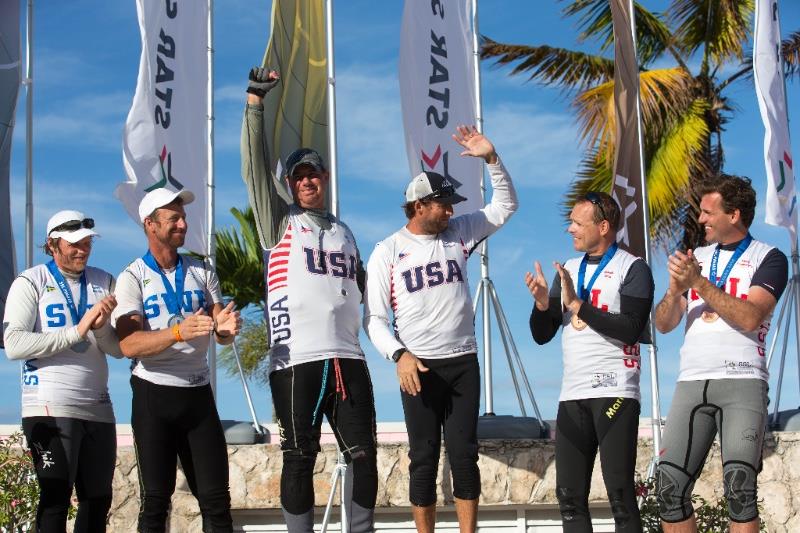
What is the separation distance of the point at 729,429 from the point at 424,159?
4.25 meters

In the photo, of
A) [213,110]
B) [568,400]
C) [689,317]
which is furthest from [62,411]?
[213,110]

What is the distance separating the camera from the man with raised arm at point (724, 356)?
197 inches

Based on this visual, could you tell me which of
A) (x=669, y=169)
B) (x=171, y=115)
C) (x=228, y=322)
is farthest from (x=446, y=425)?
(x=669, y=169)

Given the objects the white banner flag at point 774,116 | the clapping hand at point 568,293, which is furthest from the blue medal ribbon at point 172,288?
the white banner flag at point 774,116

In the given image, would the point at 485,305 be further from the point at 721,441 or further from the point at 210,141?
the point at 721,441

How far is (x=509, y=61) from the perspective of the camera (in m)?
17.1

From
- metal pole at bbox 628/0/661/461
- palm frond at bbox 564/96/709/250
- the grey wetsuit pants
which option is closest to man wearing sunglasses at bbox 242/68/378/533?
the grey wetsuit pants

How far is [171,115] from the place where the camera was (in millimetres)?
8453

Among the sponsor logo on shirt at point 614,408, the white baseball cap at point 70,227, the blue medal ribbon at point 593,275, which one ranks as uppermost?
the white baseball cap at point 70,227

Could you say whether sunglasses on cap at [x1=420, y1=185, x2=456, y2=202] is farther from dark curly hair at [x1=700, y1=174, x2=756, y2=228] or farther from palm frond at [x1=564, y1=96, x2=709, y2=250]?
palm frond at [x1=564, y1=96, x2=709, y2=250]

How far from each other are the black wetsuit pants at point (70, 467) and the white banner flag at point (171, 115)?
105 inches

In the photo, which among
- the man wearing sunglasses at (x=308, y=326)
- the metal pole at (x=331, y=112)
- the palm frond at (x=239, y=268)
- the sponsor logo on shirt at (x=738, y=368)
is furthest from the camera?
the palm frond at (x=239, y=268)

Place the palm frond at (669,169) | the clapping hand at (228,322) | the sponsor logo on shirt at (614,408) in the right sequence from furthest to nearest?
the palm frond at (669,169), the sponsor logo on shirt at (614,408), the clapping hand at (228,322)

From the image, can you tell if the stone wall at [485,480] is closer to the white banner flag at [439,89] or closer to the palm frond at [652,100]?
the white banner flag at [439,89]
